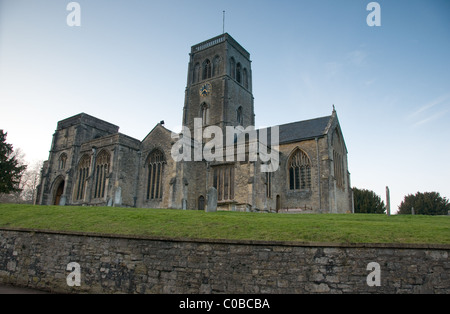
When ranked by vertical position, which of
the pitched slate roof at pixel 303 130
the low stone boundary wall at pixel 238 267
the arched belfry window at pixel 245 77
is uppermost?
the arched belfry window at pixel 245 77

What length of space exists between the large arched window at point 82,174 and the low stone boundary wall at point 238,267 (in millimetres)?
21376

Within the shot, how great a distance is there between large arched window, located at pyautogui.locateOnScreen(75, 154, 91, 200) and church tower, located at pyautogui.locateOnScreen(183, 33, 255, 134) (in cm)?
1124

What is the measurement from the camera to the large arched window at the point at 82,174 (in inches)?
1218

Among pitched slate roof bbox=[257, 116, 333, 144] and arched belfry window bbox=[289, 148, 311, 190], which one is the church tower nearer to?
pitched slate roof bbox=[257, 116, 333, 144]

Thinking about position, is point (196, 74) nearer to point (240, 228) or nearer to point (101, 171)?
point (101, 171)

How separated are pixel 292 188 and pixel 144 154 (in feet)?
45.0

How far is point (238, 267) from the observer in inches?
348

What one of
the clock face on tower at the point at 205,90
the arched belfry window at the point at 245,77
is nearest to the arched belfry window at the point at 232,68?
Answer: the arched belfry window at the point at 245,77

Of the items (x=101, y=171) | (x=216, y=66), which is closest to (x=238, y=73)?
(x=216, y=66)

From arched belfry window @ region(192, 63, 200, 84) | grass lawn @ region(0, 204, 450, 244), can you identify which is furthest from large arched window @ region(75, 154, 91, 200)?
grass lawn @ region(0, 204, 450, 244)

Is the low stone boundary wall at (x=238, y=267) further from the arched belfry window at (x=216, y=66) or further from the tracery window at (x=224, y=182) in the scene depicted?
the arched belfry window at (x=216, y=66)

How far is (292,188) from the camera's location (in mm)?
27000
